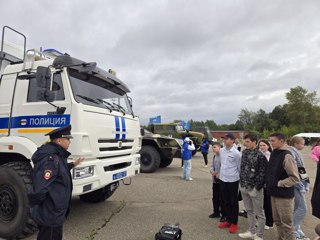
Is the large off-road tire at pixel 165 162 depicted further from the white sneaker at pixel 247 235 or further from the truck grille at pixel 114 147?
the white sneaker at pixel 247 235

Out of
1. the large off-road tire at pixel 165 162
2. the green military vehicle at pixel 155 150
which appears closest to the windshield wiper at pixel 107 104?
the green military vehicle at pixel 155 150

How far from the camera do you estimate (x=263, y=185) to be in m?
4.10

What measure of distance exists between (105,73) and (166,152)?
5998mm

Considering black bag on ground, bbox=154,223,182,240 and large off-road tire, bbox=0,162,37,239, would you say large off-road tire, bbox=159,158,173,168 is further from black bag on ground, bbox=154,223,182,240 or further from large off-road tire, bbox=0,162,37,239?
large off-road tire, bbox=0,162,37,239

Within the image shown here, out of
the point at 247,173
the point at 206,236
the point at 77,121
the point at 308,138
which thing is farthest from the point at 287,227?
the point at 308,138

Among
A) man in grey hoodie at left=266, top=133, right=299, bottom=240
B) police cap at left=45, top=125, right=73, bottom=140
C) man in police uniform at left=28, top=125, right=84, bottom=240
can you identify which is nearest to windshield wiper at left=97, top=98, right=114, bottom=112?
police cap at left=45, top=125, right=73, bottom=140

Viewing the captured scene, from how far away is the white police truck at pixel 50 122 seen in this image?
3.94 meters

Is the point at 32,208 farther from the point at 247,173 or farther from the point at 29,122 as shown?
the point at 247,173

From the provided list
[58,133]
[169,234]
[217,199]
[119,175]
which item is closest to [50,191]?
[58,133]

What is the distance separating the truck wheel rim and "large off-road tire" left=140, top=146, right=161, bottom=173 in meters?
6.34

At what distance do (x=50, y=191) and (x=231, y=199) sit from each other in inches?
123

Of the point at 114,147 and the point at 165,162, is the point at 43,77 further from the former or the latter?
the point at 165,162

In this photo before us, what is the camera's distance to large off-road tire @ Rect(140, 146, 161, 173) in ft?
33.4

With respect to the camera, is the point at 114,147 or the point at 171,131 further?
the point at 171,131
